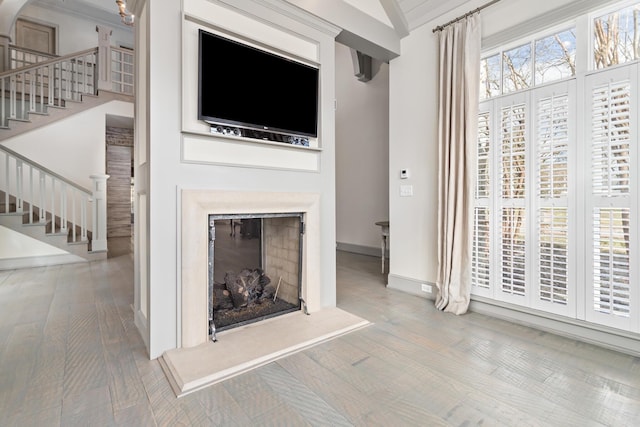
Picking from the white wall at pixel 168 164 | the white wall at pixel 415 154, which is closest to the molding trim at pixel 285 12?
the white wall at pixel 168 164

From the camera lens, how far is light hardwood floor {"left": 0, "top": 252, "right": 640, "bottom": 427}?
53.8 inches

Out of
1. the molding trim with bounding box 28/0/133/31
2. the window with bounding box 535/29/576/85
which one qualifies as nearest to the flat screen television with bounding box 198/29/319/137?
the window with bounding box 535/29/576/85

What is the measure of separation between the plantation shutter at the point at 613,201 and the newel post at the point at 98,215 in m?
6.42

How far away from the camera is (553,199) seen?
2.26 m

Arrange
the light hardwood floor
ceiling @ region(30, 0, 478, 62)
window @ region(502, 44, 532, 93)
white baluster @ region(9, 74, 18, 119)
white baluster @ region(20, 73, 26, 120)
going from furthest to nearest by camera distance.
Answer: white baluster @ region(20, 73, 26, 120)
white baluster @ region(9, 74, 18, 119)
ceiling @ region(30, 0, 478, 62)
window @ region(502, 44, 532, 93)
the light hardwood floor

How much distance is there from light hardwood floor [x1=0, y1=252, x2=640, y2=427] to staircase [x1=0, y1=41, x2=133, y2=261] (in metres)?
2.75

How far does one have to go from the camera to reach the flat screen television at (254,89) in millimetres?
2062

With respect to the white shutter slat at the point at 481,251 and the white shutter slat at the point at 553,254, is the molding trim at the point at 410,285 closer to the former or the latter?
the white shutter slat at the point at 481,251

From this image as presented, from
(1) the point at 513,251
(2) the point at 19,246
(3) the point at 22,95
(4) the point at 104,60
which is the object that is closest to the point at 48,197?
(2) the point at 19,246

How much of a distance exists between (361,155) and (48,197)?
5.85 metres

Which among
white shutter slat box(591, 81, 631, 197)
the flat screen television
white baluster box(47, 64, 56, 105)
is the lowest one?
white shutter slat box(591, 81, 631, 197)

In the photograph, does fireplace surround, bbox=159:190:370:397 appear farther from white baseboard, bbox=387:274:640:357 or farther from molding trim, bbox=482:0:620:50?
molding trim, bbox=482:0:620:50

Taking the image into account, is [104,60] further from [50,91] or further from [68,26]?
[68,26]

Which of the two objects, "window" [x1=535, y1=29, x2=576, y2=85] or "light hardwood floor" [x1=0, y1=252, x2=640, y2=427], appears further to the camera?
"window" [x1=535, y1=29, x2=576, y2=85]
